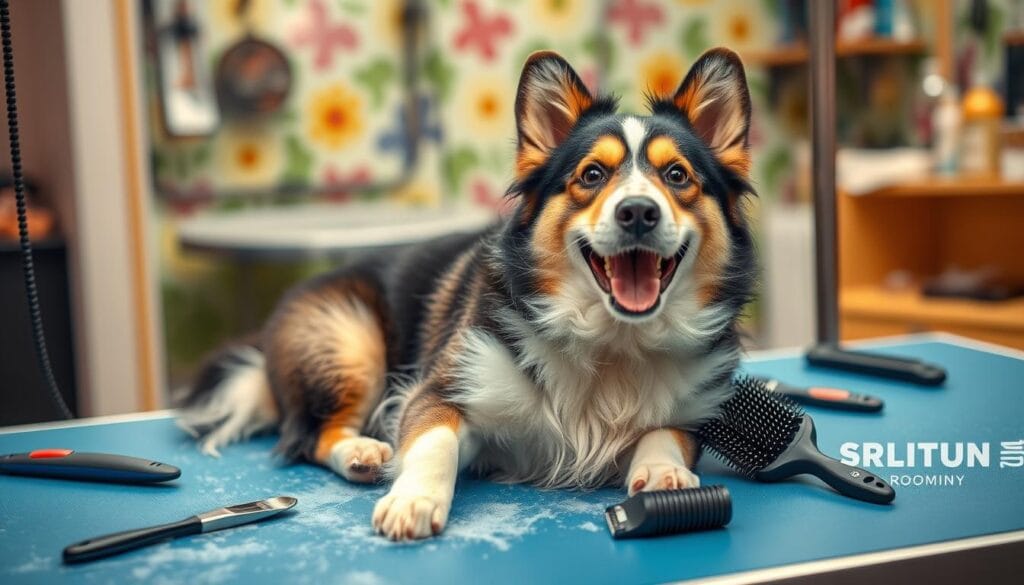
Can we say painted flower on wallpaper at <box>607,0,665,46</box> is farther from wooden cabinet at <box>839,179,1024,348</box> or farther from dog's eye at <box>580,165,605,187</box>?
dog's eye at <box>580,165,605,187</box>

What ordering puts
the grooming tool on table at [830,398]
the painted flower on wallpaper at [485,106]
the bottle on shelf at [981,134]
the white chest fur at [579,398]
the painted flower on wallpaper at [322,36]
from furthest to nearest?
the painted flower on wallpaper at [485,106] < the painted flower on wallpaper at [322,36] < the bottle on shelf at [981,134] < the grooming tool on table at [830,398] < the white chest fur at [579,398]

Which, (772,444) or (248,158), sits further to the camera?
(248,158)

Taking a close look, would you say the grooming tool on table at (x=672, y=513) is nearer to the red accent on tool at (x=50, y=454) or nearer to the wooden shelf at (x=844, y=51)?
the red accent on tool at (x=50, y=454)

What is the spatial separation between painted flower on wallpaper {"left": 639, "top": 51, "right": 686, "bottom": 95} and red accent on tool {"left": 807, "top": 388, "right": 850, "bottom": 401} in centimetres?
286

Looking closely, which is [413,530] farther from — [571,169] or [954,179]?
[954,179]

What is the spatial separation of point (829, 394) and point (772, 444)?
0.37 metres

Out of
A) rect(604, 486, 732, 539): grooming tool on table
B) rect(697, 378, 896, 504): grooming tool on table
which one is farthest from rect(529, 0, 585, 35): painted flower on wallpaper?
rect(604, 486, 732, 539): grooming tool on table

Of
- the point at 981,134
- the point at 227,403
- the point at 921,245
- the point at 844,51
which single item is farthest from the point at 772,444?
the point at 844,51

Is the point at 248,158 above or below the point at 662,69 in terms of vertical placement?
below

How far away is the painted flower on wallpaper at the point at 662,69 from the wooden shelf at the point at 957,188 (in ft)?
4.13

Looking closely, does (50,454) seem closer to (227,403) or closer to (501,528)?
(227,403)

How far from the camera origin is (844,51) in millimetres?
3844

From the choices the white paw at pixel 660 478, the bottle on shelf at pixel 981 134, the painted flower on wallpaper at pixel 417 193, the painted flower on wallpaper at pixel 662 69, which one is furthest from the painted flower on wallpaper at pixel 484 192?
the white paw at pixel 660 478

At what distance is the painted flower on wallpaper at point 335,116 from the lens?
3.55 metres
